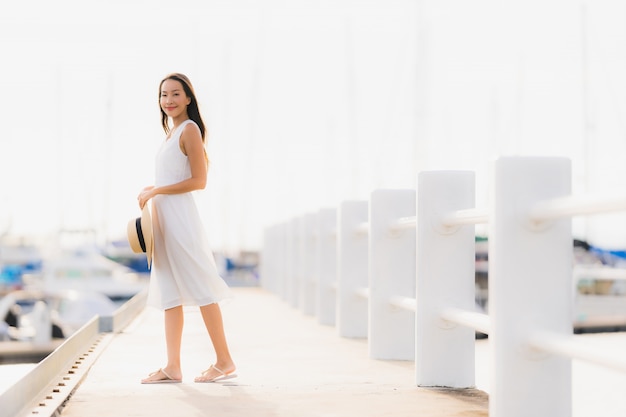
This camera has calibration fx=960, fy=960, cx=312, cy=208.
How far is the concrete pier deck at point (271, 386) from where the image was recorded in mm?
3973

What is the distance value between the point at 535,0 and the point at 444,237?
28.5 meters

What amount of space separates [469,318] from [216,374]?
1.46m

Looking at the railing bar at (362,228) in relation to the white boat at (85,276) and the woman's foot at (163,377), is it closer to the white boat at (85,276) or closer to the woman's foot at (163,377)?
the woman's foot at (163,377)

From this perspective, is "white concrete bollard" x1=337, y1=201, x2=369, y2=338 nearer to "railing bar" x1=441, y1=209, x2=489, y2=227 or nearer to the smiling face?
the smiling face

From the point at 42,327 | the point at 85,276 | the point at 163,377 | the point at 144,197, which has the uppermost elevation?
the point at 144,197

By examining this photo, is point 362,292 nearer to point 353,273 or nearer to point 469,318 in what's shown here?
point 353,273

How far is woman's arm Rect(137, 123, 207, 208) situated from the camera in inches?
194

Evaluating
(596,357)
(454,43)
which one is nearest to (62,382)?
(596,357)

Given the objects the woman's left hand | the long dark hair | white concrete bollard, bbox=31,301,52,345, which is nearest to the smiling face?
the long dark hair

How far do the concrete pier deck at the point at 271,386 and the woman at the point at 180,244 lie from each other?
0.17m

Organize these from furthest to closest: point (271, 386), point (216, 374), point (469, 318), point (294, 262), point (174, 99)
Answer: point (294, 262), point (174, 99), point (216, 374), point (271, 386), point (469, 318)

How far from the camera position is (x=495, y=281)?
11.4 ft

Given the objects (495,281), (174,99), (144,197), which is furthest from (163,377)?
(495,281)

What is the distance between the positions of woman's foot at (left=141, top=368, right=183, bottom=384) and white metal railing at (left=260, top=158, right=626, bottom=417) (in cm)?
122
